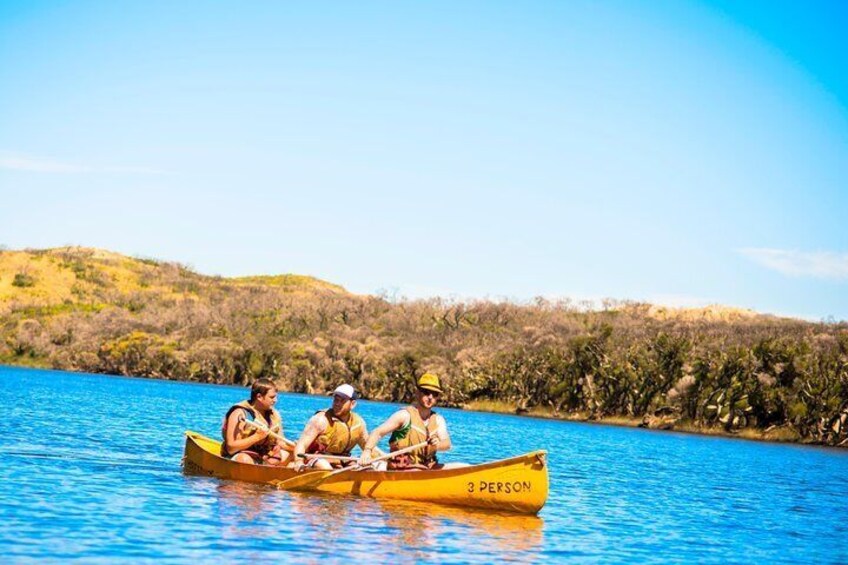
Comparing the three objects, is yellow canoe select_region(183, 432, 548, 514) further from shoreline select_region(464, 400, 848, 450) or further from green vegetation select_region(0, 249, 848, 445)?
green vegetation select_region(0, 249, 848, 445)

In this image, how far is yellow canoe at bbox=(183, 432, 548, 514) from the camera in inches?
885

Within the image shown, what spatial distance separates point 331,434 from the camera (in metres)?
24.5

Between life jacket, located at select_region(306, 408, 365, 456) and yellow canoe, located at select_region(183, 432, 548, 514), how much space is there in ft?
2.58

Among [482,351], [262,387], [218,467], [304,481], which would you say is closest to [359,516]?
[304,481]

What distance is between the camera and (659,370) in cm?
8669

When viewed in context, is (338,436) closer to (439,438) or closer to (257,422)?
(257,422)

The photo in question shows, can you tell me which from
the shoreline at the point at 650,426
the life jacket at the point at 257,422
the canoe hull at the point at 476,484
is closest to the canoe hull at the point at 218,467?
the life jacket at the point at 257,422

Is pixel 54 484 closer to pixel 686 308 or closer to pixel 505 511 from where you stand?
pixel 505 511

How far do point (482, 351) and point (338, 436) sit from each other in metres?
88.3

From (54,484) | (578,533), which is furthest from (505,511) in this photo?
(54,484)

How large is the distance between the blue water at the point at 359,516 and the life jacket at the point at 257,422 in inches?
38.7

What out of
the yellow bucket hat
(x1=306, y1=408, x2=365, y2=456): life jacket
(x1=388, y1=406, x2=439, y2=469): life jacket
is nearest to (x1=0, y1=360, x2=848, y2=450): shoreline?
(x1=306, y1=408, x2=365, y2=456): life jacket

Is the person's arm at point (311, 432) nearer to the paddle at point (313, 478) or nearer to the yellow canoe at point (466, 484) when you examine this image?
the paddle at point (313, 478)

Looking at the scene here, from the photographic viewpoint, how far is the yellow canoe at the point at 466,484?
2247 centimetres
